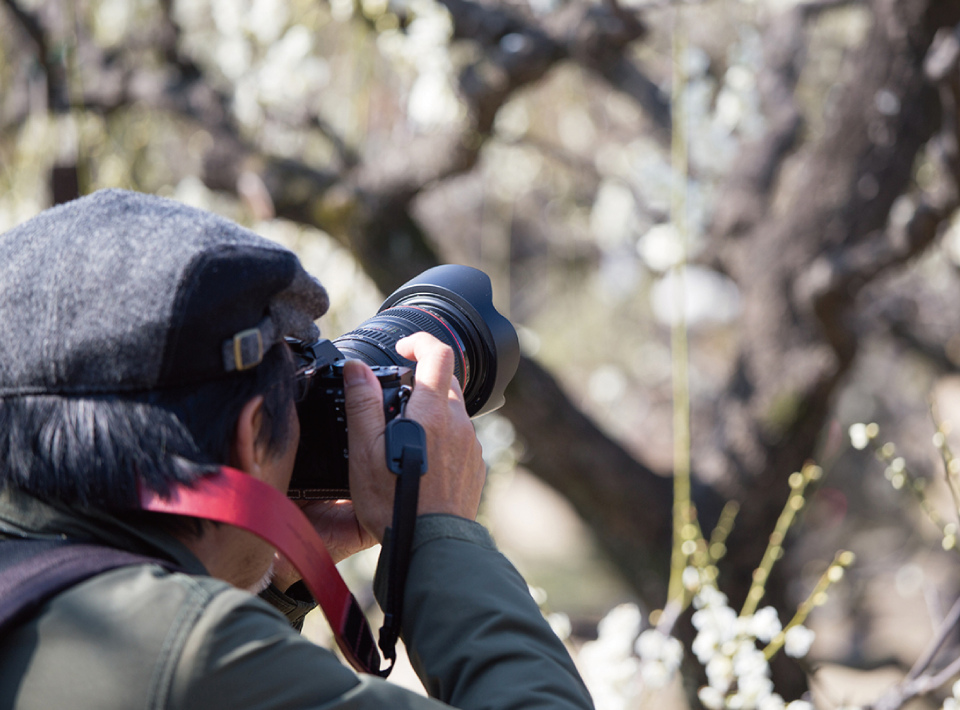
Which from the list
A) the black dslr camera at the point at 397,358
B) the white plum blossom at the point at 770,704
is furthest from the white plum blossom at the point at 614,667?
the black dslr camera at the point at 397,358

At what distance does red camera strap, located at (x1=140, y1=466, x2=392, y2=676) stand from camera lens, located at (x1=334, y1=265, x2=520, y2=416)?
0.30 meters

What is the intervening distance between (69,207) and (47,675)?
0.34 m

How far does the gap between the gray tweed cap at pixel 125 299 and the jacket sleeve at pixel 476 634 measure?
22 centimetres

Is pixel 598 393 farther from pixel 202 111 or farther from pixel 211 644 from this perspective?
pixel 211 644

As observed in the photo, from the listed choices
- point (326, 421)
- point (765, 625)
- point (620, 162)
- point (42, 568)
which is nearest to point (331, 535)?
point (326, 421)

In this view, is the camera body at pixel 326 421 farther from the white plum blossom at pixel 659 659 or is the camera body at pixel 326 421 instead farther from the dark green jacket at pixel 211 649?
the white plum blossom at pixel 659 659

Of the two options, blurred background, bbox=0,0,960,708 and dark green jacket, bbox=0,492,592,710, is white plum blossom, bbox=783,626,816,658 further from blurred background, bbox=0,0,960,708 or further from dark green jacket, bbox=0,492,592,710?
dark green jacket, bbox=0,492,592,710

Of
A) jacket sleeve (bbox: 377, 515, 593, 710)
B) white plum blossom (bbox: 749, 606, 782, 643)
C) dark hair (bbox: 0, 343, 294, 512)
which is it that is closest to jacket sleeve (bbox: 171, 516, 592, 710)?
jacket sleeve (bbox: 377, 515, 593, 710)

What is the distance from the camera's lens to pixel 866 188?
2.11 meters

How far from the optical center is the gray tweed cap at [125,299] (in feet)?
1.97

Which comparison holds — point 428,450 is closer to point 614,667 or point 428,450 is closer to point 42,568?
point 42,568

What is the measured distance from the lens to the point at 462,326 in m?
1.02

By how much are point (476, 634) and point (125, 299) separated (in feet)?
1.14

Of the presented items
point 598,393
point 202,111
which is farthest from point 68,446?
point 598,393
